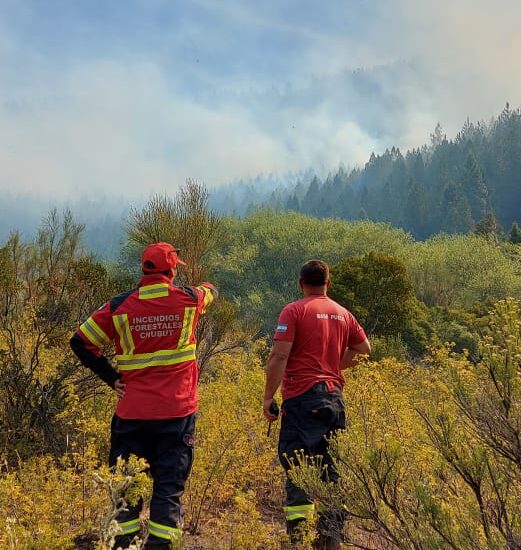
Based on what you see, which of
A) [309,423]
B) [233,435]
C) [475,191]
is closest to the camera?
[309,423]

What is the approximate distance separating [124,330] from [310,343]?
113cm

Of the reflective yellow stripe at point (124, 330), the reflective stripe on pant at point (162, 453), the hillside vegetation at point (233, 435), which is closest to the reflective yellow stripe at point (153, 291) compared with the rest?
the reflective yellow stripe at point (124, 330)

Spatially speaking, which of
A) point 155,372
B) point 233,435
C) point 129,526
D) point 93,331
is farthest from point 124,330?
point 233,435

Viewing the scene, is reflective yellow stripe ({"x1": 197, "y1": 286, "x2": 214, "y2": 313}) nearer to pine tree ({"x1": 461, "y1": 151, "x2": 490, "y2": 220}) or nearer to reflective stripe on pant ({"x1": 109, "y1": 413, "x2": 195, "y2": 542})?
reflective stripe on pant ({"x1": 109, "y1": 413, "x2": 195, "y2": 542})

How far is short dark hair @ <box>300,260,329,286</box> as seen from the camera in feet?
10.6

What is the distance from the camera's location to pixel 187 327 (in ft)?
9.18

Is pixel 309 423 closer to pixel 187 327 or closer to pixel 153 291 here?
pixel 187 327

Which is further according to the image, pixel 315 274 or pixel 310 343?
pixel 315 274

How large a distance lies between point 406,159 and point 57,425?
141 meters

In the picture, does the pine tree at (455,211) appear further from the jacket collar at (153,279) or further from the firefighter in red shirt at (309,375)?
the jacket collar at (153,279)

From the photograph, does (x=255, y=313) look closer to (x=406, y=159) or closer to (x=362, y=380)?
(x=362, y=380)

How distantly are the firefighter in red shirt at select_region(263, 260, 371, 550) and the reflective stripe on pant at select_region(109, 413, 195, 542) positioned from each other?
607 millimetres

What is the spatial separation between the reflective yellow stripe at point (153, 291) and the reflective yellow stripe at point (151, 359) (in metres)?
0.31

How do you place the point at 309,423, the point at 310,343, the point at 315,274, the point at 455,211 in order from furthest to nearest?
1. the point at 455,211
2. the point at 315,274
3. the point at 310,343
4. the point at 309,423
